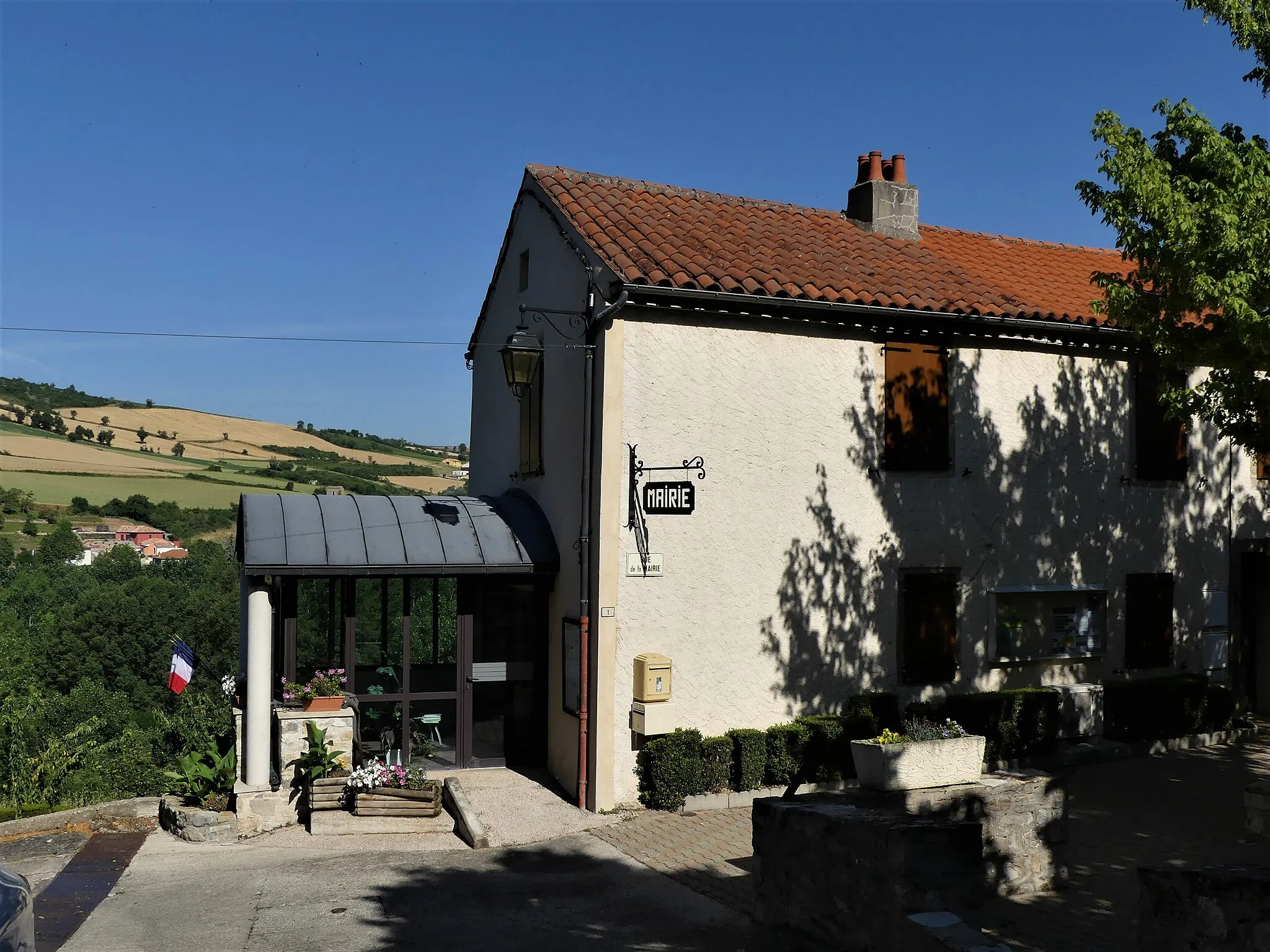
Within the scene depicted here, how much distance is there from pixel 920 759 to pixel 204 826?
7260mm

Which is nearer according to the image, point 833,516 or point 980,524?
point 833,516

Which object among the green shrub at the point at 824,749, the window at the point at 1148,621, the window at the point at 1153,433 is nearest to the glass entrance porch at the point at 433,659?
the green shrub at the point at 824,749

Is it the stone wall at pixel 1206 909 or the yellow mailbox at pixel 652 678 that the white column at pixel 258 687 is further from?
the stone wall at pixel 1206 909

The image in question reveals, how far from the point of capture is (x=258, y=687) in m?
11.5

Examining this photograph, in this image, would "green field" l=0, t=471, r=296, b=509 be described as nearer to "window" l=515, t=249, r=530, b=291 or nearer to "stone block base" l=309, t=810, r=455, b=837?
"window" l=515, t=249, r=530, b=291

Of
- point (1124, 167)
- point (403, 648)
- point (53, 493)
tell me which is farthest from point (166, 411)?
point (1124, 167)

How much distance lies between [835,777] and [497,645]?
4310 millimetres

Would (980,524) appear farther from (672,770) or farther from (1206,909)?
(1206,909)

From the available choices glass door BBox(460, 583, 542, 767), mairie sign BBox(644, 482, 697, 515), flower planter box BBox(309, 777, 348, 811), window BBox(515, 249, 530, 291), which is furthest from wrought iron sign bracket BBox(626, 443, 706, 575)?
window BBox(515, 249, 530, 291)

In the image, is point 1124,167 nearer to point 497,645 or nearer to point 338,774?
point 497,645

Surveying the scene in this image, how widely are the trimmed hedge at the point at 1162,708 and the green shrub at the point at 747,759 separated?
203 inches

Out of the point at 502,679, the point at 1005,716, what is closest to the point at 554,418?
the point at 502,679

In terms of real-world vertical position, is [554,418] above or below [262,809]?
above

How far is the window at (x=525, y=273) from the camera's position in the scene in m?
14.9
